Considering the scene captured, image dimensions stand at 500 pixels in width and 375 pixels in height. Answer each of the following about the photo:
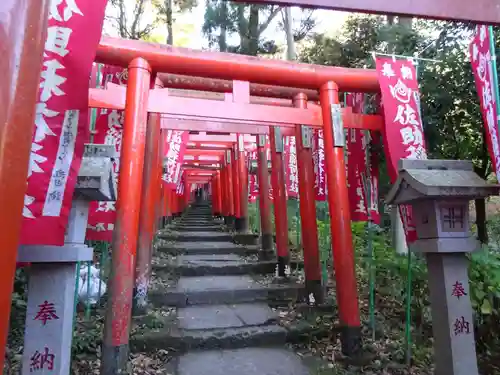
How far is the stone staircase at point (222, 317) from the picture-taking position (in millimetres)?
4789

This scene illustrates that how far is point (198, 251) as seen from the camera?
9.95 m

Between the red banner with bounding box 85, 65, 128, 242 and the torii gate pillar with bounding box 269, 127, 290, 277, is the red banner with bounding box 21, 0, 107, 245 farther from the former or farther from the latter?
the torii gate pillar with bounding box 269, 127, 290, 277

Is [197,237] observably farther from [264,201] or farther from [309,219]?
[309,219]

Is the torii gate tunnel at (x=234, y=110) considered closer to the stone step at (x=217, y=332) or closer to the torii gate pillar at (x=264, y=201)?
the stone step at (x=217, y=332)

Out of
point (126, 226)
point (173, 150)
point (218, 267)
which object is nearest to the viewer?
point (126, 226)

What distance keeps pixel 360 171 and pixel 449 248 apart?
252cm

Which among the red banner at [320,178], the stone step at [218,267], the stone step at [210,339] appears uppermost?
the red banner at [320,178]

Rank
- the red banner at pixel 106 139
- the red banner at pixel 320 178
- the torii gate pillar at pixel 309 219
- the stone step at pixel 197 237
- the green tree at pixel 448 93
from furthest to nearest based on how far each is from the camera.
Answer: the stone step at pixel 197 237
the red banner at pixel 320 178
the torii gate pillar at pixel 309 219
the green tree at pixel 448 93
the red banner at pixel 106 139

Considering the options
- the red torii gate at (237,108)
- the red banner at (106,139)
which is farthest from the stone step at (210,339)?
the red banner at (106,139)

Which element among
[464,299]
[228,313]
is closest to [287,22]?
[228,313]

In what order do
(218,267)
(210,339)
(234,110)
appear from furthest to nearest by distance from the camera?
(218,267), (210,339), (234,110)

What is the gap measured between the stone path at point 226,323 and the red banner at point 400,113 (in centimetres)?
253

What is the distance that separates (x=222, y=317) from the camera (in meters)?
6.02

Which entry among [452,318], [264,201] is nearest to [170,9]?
[264,201]
